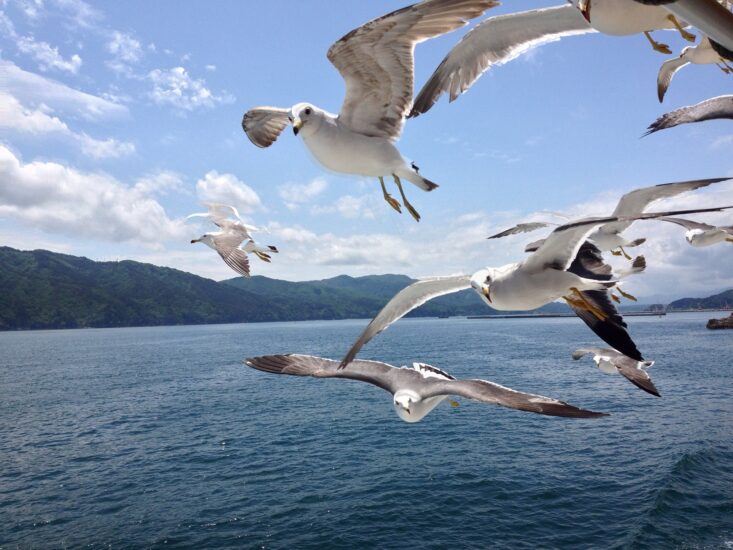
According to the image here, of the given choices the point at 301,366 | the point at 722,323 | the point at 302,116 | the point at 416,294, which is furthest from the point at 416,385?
the point at 722,323

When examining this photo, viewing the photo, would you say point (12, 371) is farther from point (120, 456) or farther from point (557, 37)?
point (557, 37)

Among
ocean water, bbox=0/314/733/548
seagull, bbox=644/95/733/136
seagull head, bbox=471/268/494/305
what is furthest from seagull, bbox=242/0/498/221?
ocean water, bbox=0/314/733/548

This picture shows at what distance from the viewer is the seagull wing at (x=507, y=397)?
295 centimetres

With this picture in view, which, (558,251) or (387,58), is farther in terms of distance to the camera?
A: (387,58)

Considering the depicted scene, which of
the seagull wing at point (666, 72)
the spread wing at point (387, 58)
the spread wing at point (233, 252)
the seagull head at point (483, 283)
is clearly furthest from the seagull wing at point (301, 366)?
the seagull wing at point (666, 72)

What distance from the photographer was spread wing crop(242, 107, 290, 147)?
6.62 m

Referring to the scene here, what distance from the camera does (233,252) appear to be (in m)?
8.11

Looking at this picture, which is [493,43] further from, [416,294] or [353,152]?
[416,294]

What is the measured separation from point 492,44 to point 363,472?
3126 cm

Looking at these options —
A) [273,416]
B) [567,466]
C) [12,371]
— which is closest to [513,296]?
[567,466]

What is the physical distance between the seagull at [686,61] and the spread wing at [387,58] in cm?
172

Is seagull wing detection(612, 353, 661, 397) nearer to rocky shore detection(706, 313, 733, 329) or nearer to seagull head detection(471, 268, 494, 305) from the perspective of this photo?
seagull head detection(471, 268, 494, 305)

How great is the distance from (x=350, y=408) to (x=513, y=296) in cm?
5205

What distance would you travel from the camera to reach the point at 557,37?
4.29 meters
